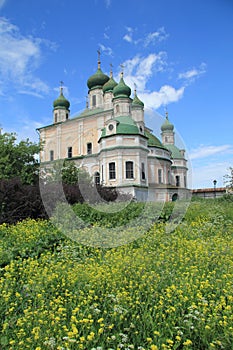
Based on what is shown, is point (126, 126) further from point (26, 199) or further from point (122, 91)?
point (26, 199)

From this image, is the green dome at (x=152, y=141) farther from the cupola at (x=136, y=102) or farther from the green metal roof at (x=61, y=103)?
the green metal roof at (x=61, y=103)

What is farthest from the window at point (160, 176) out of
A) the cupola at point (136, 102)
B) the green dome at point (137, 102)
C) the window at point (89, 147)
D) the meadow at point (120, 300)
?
the meadow at point (120, 300)

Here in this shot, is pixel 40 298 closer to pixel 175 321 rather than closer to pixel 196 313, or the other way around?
pixel 175 321

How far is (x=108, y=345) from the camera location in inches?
117

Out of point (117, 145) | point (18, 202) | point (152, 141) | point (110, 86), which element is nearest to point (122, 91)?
point (110, 86)

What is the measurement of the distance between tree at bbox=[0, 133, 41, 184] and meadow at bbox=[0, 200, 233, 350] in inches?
517

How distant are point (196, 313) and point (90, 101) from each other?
38.3 metres

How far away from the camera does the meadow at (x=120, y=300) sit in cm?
295

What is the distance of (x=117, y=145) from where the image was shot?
90.4ft

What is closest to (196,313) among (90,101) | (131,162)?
(131,162)

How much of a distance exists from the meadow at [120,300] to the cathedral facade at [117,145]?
20672 mm

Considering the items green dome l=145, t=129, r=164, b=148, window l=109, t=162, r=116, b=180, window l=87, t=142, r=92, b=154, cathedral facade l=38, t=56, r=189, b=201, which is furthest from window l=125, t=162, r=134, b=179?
window l=87, t=142, r=92, b=154

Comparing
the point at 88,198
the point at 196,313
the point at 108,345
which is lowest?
the point at 108,345

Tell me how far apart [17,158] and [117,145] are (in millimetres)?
9531
